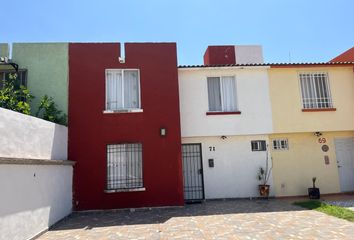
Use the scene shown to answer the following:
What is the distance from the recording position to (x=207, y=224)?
886 cm

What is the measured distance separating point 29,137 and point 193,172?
7.31 metres

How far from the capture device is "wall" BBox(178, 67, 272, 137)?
519 inches

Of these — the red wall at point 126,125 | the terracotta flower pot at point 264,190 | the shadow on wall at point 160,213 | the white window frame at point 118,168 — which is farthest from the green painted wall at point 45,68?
the terracotta flower pot at point 264,190

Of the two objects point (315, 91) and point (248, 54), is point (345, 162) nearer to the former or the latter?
point (315, 91)

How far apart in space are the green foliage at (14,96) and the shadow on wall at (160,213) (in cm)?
422

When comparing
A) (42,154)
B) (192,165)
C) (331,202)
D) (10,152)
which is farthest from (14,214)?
(331,202)

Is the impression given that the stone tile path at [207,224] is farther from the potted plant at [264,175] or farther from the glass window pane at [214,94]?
the glass window pane at [214,94]

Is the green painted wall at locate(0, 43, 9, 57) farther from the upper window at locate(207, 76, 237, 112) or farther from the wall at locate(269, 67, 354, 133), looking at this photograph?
the wall at locate(269, 67, 354, 133)

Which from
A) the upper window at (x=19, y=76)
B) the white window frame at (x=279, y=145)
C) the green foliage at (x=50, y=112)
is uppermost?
the upper window at (x=19, y=76)

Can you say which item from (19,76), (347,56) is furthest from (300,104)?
(19,76)

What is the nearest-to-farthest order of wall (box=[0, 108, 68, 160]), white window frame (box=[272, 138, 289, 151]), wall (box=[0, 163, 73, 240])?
1. wall (box=[0, 163, 73, 240])
2. wall (box=[0, 108, 68, 160])
3. white window frame (box=[272, 138, 289, 151])

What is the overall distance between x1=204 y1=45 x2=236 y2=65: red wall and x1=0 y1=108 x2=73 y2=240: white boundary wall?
1046 centimetres

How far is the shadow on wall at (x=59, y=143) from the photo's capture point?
1018 centimetres

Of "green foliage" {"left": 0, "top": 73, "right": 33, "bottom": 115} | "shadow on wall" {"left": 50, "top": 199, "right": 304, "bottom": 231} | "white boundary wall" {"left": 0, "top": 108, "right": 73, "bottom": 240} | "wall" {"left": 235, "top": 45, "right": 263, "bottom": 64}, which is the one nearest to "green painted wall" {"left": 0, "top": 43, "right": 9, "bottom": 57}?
"green foliage" {"left": 0, "top": 73, "right": 33, "bottom": 115}
